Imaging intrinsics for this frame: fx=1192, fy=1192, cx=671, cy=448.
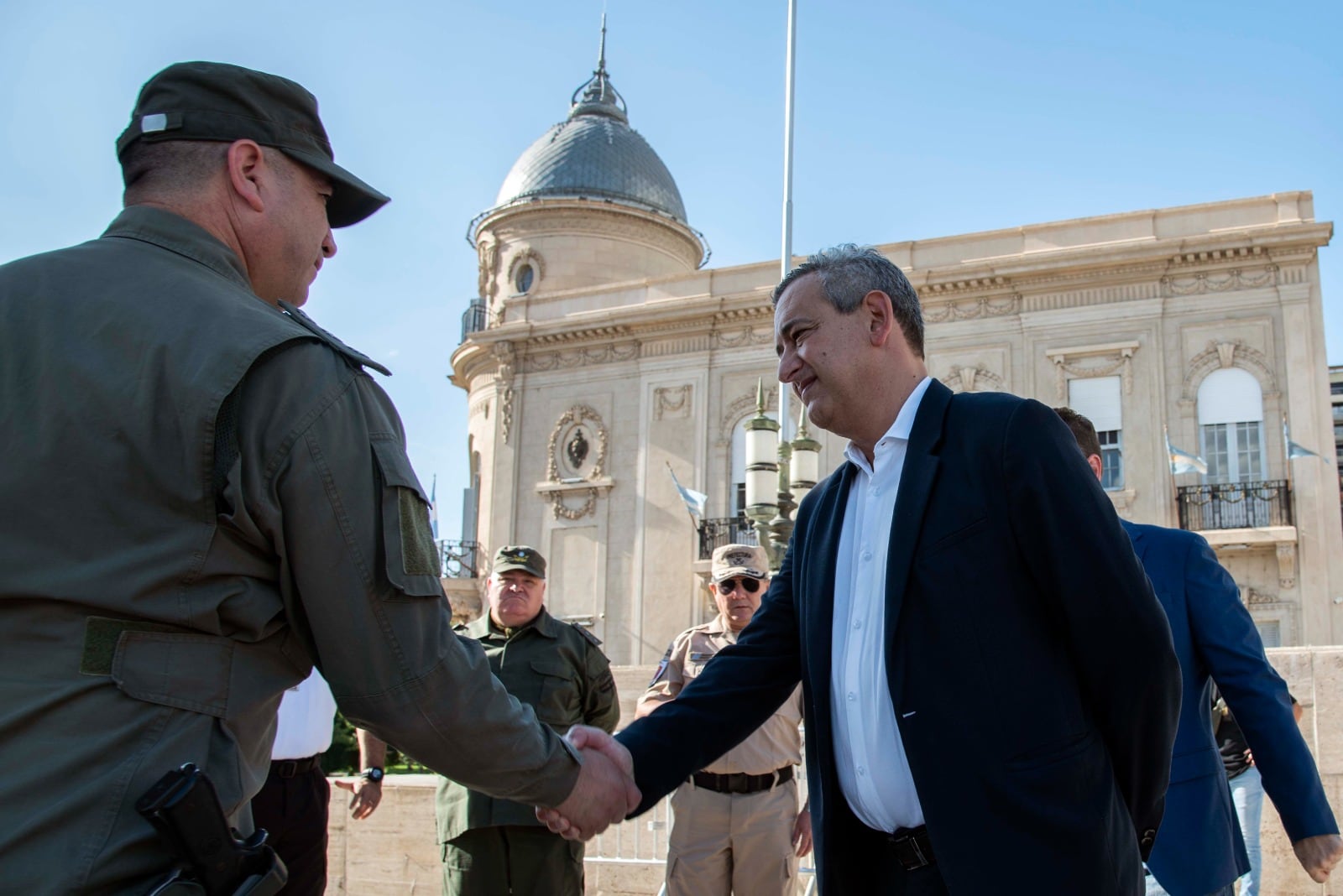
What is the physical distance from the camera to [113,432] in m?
2.05

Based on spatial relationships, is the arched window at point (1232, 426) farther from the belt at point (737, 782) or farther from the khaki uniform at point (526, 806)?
the khaki uniform at point (526, 806)

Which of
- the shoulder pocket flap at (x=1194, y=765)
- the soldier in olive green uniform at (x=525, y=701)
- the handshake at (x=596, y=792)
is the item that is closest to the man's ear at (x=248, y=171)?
the handshake at (x=596, y=792)

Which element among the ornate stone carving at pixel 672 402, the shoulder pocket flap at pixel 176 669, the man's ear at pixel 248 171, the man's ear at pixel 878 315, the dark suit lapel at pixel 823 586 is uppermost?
the ornate stone carving at pixel 672 402

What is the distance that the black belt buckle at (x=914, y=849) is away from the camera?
8.54 ft

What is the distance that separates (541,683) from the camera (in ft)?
20.7

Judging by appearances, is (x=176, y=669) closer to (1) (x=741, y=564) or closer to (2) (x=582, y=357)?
(1) (x=741, y=564)

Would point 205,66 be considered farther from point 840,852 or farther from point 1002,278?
point 1002,278

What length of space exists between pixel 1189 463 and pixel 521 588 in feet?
68.6

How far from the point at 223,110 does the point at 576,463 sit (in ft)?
94.9

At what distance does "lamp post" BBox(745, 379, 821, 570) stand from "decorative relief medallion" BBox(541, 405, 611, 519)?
1754 centimetres

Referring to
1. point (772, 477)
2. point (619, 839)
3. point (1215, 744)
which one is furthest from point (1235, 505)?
point (1215, 744)

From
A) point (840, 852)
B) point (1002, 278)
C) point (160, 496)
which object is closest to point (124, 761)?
point (160, 496)

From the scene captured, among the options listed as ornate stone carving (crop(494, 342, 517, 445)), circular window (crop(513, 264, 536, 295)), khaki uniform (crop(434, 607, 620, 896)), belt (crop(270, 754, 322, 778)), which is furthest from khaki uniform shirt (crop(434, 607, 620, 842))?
circular window (crop(513, 264, 536, 295))

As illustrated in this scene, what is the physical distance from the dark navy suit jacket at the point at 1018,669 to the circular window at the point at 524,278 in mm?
32546
